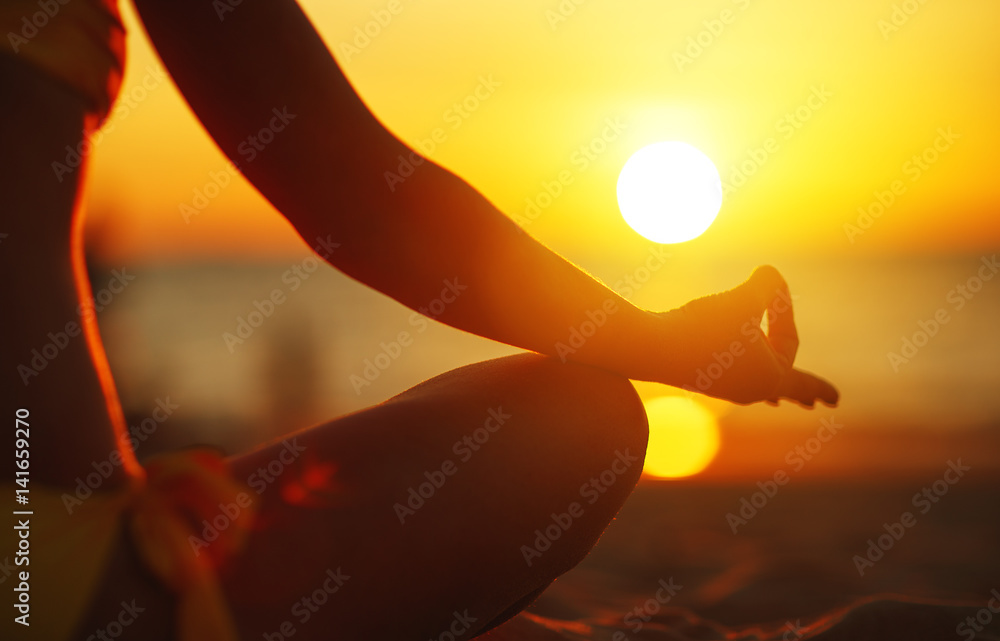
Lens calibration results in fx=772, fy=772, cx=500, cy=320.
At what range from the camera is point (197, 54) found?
96 centimetres

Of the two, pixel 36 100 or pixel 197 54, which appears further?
pixel 197 54

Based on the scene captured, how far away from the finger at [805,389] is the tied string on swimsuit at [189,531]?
1.03m

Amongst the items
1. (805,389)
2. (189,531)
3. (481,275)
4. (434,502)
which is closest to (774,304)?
(805,389)

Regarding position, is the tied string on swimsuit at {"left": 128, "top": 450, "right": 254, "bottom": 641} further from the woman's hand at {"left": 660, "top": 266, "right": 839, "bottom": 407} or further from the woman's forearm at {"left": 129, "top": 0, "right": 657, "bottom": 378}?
the woman's hand at {"left": 660, "top": 266, "right": 839, "bottom": 407}

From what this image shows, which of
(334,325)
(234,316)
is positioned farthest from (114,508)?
(234,316)

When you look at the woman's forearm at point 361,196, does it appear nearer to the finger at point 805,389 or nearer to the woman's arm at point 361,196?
the woman's arm at point 361,196

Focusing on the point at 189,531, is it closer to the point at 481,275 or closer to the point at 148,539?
the point at 148,539

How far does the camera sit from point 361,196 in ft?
3.42

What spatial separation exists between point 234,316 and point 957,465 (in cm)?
1940

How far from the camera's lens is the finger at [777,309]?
1562mm

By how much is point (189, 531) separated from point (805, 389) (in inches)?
45.8

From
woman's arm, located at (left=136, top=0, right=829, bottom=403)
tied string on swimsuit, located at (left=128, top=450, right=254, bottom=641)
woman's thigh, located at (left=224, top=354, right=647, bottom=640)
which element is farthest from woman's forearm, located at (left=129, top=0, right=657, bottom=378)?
tied string on swimsuit, located at (left=128, top=450, right=254, bottom=641)

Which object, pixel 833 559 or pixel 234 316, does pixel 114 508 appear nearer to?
pixel 833 559

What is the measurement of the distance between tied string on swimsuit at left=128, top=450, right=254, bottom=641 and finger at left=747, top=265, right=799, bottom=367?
1.07 meters
